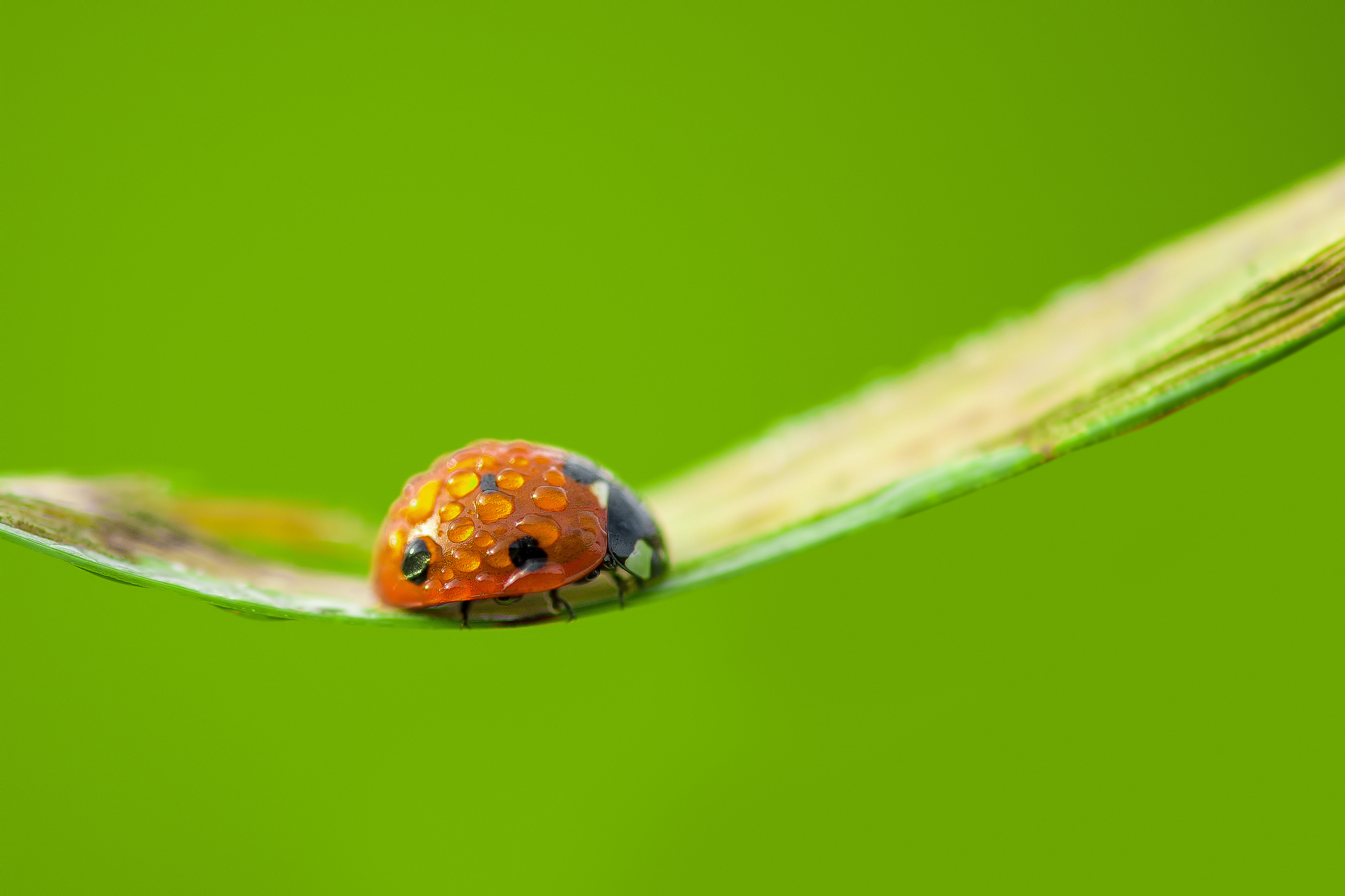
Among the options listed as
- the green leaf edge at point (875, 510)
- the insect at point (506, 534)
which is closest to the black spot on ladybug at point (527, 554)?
the insect at point (506, 534)

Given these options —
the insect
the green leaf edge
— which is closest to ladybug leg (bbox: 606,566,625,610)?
the insect

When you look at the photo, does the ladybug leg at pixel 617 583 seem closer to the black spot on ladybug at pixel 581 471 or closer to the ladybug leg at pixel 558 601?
the ladybug leg at pixel 558 601

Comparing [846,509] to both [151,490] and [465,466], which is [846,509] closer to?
[465,466]

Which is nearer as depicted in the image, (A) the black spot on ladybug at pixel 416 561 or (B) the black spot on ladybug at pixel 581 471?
(A) the black spot on ladybug at pixel 416 561

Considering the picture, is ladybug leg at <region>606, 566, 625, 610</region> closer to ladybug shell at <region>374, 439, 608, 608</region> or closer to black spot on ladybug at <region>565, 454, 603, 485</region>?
ladybug shell at <region>374, 439, 608, 608</region>

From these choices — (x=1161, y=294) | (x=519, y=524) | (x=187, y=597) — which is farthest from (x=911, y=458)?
(x=187, y=597)

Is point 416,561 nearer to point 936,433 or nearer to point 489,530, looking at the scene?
point 489,530
